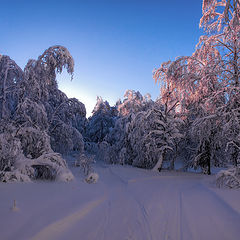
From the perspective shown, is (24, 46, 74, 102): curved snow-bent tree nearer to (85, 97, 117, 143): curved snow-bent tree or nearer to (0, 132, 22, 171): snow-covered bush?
(0, 132, 22, 171): snow-covered bush

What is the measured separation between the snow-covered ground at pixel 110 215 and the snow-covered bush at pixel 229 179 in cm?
95

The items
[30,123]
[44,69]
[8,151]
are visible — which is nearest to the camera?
[8,151]

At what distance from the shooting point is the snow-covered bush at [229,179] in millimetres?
6770

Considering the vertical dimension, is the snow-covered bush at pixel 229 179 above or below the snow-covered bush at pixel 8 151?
below

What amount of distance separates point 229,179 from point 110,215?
5.01 meters

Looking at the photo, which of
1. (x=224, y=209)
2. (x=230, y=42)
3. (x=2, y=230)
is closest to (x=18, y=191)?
(x=2, y=230)

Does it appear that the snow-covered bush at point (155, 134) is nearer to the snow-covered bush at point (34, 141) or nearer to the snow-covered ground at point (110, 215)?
the snow-covered bush at point (34, 141)

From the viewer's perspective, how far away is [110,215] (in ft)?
14.4

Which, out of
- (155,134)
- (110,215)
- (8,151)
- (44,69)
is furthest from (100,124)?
(110,215)

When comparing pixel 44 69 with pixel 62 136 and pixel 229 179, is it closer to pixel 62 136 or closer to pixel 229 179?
pixel 62 136

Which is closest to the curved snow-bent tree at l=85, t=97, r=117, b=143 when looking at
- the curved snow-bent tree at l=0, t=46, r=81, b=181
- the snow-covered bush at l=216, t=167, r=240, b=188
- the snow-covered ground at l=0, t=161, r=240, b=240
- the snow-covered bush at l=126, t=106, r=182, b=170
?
the snow-covered bush at l=126, t=106, r=182, b=170

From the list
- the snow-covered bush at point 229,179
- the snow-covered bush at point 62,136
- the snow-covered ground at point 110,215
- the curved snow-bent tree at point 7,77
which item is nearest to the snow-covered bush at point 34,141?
the curved snow-bent tree at point 7,77

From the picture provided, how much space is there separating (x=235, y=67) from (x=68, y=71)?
9.43m

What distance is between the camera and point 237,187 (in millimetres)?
6676
